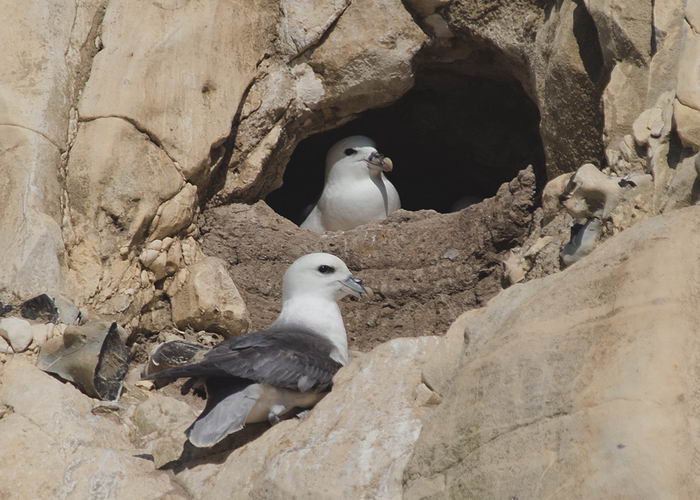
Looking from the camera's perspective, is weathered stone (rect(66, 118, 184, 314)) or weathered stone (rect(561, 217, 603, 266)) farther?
weathered stone (rect(66, 118, 184, 314))

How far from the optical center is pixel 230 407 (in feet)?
14.8

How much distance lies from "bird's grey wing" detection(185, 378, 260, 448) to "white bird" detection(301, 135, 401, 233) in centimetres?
326

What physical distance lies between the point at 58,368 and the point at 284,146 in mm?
2345

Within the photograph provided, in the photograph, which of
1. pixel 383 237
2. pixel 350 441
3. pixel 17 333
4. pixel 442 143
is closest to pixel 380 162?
pixel 442 143

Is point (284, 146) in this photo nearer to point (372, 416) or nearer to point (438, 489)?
point (372, 416)

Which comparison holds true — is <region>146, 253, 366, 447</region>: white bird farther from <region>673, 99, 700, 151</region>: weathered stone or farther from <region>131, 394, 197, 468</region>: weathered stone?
<region>673, 99, 700, 151</region>: weathered stone

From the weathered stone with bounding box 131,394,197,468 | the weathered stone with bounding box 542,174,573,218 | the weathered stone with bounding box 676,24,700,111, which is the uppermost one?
the weathered stone with bounding box 676,24,700,111

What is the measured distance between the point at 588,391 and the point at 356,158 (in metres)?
4.69

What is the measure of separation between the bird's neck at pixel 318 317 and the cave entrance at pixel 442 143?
2.32 metres

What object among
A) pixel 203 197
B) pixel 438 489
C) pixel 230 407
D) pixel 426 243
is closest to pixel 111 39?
pixel 203 197

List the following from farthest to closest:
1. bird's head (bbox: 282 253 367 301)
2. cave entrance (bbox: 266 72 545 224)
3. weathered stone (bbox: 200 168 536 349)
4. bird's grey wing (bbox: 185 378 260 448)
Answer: cave entrance (bbox: 266 72 545 224) → weathered stone (bbox: 200 168 536 349) → bird's head (bbox: 282 253 367 301) → bird's grey wing (bbox: 185 378 260 448)

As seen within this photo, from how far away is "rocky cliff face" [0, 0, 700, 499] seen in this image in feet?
11.8

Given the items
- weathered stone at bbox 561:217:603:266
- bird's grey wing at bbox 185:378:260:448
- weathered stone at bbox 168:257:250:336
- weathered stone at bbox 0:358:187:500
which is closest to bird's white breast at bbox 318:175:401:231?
weathered stone at bbox 168:257:250:336

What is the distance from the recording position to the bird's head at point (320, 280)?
5.67 metres
